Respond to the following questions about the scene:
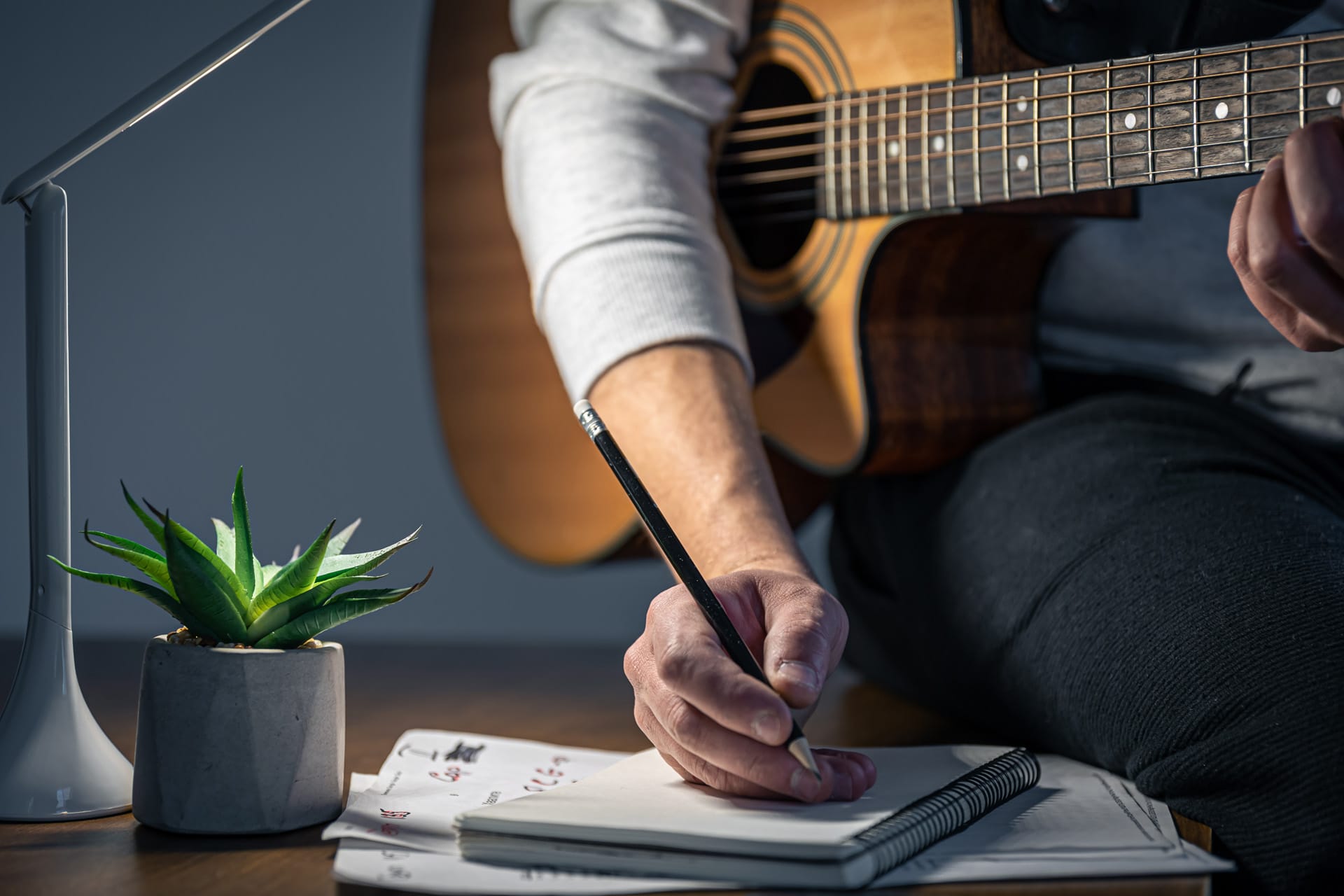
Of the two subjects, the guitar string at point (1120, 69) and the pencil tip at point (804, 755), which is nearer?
the pencil tip at point (804, 755)

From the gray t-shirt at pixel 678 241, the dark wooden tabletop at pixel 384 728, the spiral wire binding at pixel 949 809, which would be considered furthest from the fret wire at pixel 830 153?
the spiral wire binding at pixel 949 809

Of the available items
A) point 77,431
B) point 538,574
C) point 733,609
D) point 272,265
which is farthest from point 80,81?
point 733,609

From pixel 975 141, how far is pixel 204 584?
2.09 ft

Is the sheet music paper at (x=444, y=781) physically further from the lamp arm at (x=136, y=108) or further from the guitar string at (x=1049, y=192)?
the guitar string at (x=1049, y=192)

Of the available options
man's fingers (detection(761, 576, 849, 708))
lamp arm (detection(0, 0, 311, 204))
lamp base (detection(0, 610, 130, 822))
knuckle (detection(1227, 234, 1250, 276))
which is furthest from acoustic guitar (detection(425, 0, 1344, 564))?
lamp base (detection(0, 610, 130, 822))

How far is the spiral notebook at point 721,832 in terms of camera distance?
0.47 m

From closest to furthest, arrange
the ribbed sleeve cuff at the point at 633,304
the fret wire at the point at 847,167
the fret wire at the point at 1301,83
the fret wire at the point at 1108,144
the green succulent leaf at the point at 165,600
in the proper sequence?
1. the green succulent leaf at the point at 165,600
2. the fret wire at the point at 1301,83
3. the fret wire at the point at 1108,144
4. the ribbed sleeve cuff at the point at 633,304
5. the fret wire at the point at 847,167

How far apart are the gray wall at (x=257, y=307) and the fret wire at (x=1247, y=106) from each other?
4.00ft

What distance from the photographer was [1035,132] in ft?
2.80

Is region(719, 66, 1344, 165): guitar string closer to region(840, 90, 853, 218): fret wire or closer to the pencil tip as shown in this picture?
region(840, 90, 853, 218): fret wire

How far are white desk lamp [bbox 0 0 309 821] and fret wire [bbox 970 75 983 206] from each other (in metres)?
0.52

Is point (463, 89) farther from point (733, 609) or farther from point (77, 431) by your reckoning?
point (733, 609)

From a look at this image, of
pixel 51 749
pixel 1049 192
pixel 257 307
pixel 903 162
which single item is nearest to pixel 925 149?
pixel 903 162

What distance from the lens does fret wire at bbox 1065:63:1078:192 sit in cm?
83
